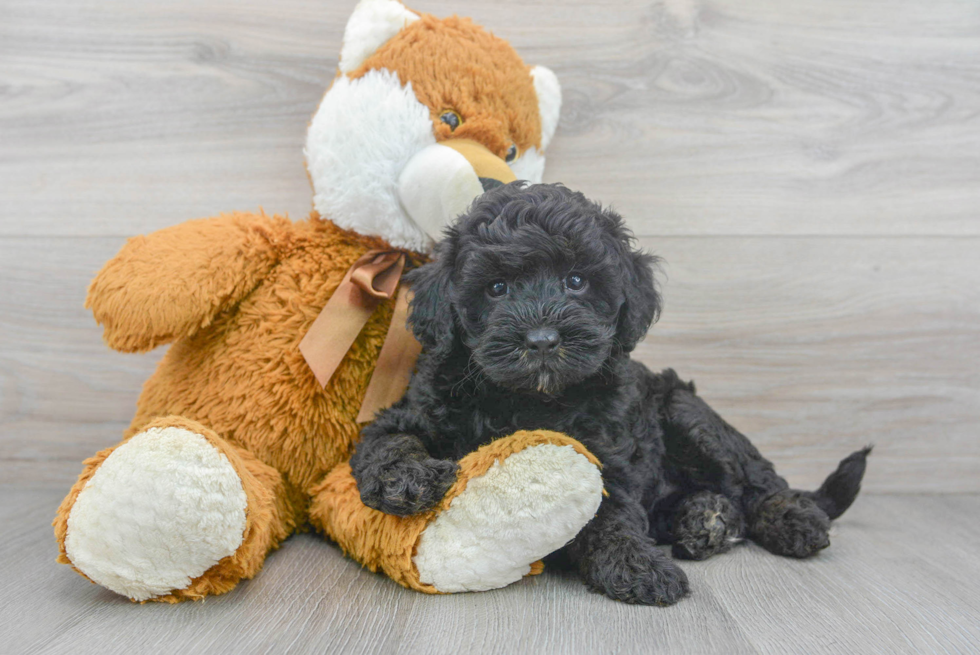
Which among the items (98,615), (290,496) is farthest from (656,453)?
(98,615)

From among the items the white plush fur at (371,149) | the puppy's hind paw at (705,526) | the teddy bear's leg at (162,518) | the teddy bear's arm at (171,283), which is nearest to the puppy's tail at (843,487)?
the puppy's hind paw at (705,526)

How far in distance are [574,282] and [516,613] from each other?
0.55m

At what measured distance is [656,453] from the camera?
4.82 ft

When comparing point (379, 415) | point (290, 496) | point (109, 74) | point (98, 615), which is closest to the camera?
point (98, 615)

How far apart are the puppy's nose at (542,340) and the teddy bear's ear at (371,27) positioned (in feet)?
2.60

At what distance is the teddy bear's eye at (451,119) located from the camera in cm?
144

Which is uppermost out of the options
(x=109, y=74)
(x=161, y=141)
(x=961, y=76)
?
(x=961, y=76)

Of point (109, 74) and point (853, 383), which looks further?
point (853, 383)

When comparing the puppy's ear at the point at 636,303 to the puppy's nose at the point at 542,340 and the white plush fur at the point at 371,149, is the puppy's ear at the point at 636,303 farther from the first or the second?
the white plush fur at the point at 371,149

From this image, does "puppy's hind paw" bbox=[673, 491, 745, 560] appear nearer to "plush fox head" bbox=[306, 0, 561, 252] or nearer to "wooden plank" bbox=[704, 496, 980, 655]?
"wooden plank" bbox=[704, 496, 980, 655]

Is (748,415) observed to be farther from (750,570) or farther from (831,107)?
(831,107)

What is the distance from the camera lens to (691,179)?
75.3 inches

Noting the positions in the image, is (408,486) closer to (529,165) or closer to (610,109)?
(529,165)

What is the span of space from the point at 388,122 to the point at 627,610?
1.02 m
